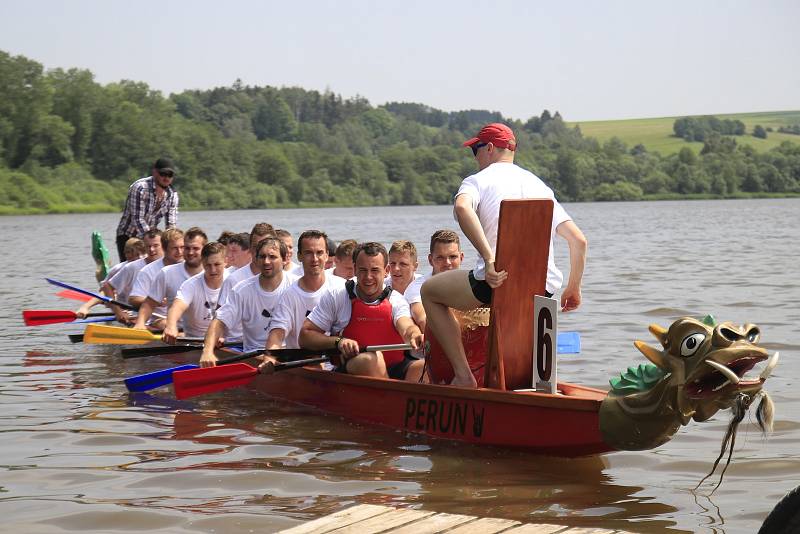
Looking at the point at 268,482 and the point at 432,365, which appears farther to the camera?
the point at 432,365

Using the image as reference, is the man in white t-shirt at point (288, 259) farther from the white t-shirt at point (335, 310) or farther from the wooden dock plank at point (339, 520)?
the wooden dock plank at point (339, 520)

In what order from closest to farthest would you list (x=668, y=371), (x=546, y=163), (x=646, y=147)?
(x=668, y=371) < (x=546, y=163) < (x=646, y=147)

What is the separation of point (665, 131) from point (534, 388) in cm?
12798

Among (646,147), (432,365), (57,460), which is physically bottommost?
(57,460)

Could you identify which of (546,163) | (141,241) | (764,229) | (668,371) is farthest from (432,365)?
(546,163)

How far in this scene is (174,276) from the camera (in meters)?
12.0

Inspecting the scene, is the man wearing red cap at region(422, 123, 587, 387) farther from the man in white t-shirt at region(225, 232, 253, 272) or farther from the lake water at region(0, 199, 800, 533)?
the man in white t-shirt at region(225, 232, 253, 272)

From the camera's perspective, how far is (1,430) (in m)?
8.55

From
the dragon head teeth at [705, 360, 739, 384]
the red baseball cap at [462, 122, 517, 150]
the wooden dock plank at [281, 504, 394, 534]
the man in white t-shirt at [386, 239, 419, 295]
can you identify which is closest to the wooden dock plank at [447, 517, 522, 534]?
the wooden dock plank at [281, 504, 394, 534]

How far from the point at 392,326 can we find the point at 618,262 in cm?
2003

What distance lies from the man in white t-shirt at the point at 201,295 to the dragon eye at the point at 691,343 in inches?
221

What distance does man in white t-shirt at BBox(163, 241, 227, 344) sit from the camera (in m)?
10.7

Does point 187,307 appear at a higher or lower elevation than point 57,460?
higher

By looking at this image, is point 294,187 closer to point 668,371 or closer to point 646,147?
point 646,147
